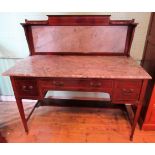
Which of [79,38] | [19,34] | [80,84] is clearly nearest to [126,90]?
[80,84]

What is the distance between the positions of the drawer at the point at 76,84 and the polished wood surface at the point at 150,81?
20.1 inches

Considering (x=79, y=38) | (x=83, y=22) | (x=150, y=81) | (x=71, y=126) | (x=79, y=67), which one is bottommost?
(x=71, y=126)

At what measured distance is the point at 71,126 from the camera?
1.70m

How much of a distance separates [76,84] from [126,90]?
428 millimetres

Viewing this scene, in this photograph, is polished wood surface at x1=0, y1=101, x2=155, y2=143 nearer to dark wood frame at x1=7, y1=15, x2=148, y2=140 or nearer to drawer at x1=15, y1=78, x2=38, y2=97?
dark wood frame at x1=7, y1=15, x2=148, y2=140

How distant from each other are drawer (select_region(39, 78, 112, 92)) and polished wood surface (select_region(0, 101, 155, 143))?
0.61 meters

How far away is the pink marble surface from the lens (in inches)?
61.1

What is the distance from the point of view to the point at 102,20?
58.7 inches

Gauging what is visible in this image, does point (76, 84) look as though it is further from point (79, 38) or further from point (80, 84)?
point (79, 38)

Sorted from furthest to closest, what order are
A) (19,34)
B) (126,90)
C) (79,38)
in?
(19,34) → (79,38) → (126,90)

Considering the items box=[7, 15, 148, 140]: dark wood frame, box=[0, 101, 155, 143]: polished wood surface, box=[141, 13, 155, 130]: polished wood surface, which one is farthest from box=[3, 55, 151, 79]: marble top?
box=[0, 101, 155, 143]: polished wood surface

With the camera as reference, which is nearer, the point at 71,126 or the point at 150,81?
the point at 150,81

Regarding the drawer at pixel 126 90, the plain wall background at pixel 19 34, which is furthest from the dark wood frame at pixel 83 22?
the drawer at pixel 126 90

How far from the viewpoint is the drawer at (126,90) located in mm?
1204
